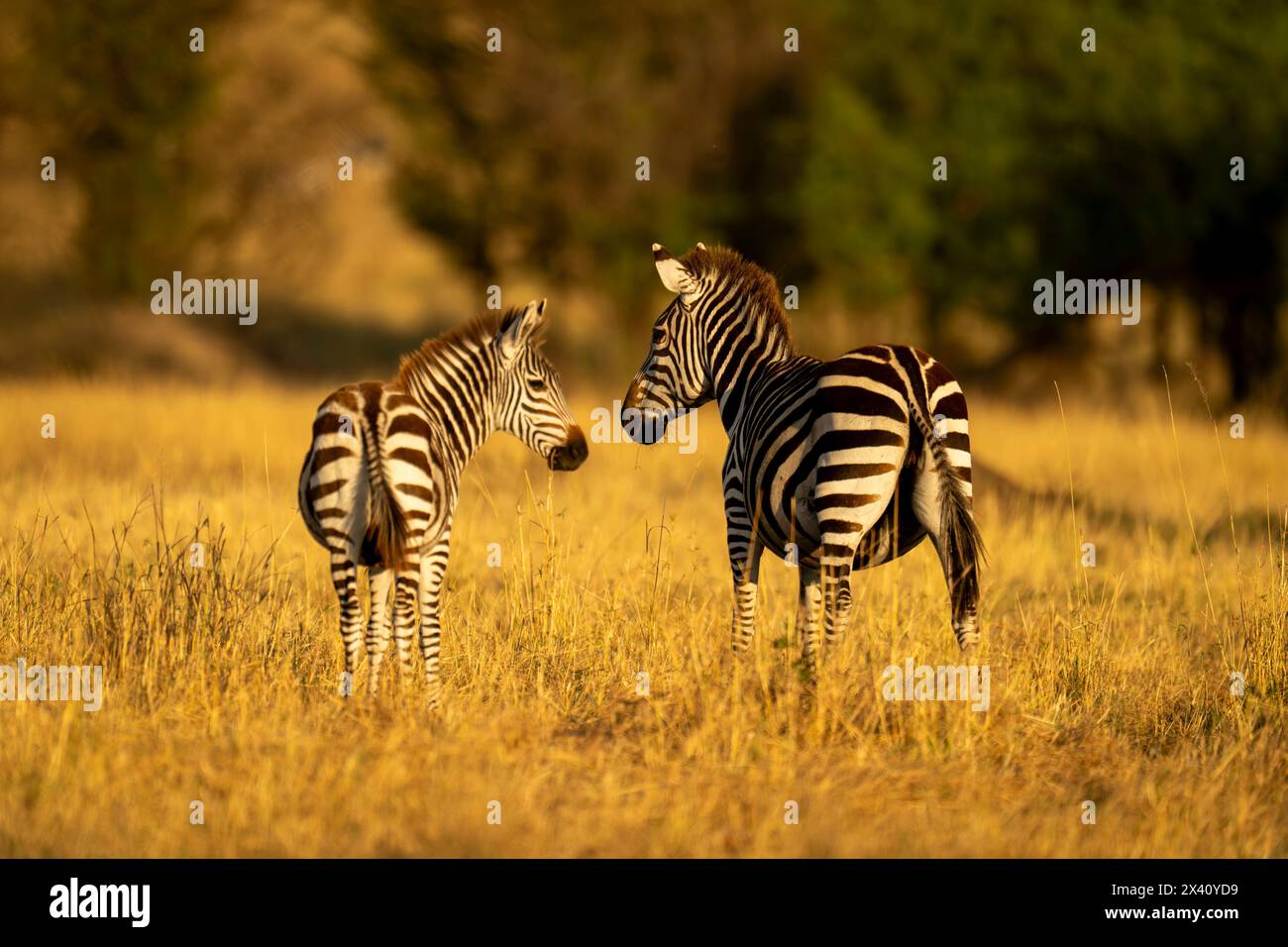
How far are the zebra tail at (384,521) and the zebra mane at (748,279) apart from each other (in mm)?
2652

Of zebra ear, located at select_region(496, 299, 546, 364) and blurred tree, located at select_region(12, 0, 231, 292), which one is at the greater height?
blurred tree, located at select_region(12, 0, 231, 292)

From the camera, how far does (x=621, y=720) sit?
7.27m

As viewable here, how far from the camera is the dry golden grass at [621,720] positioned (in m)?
5.90

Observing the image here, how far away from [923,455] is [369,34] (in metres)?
20.8

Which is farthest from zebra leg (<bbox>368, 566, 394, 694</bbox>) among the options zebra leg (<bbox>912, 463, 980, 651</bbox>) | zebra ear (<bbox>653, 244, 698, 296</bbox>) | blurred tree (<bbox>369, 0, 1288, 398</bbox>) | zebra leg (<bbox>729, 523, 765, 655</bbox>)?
blurred tree (<bbox>369, 0, 1288, 398</bbox>)

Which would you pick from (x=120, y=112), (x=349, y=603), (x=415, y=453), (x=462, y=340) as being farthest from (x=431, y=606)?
(x=120, y=112)

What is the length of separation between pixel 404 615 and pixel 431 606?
0.48ft

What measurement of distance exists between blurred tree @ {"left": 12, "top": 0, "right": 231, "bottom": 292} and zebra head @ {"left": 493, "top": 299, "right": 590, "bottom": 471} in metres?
19.2

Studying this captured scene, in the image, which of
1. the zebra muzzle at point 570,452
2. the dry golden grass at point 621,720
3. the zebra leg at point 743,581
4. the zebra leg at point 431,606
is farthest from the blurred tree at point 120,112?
the zebra leg at point 431,606

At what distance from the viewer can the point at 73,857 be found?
18.2 ft

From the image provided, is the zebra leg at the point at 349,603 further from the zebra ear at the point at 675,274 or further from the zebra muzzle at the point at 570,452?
the zebra ear at the point at 675,274

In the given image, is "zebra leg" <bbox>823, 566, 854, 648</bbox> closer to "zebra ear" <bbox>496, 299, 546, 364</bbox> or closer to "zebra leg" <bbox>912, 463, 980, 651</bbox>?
"zebra leg" <bbox>912, 463, 980, 651</bbox>

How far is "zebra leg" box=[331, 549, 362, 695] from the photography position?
6.79 metres

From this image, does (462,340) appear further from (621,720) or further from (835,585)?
(835,585)
